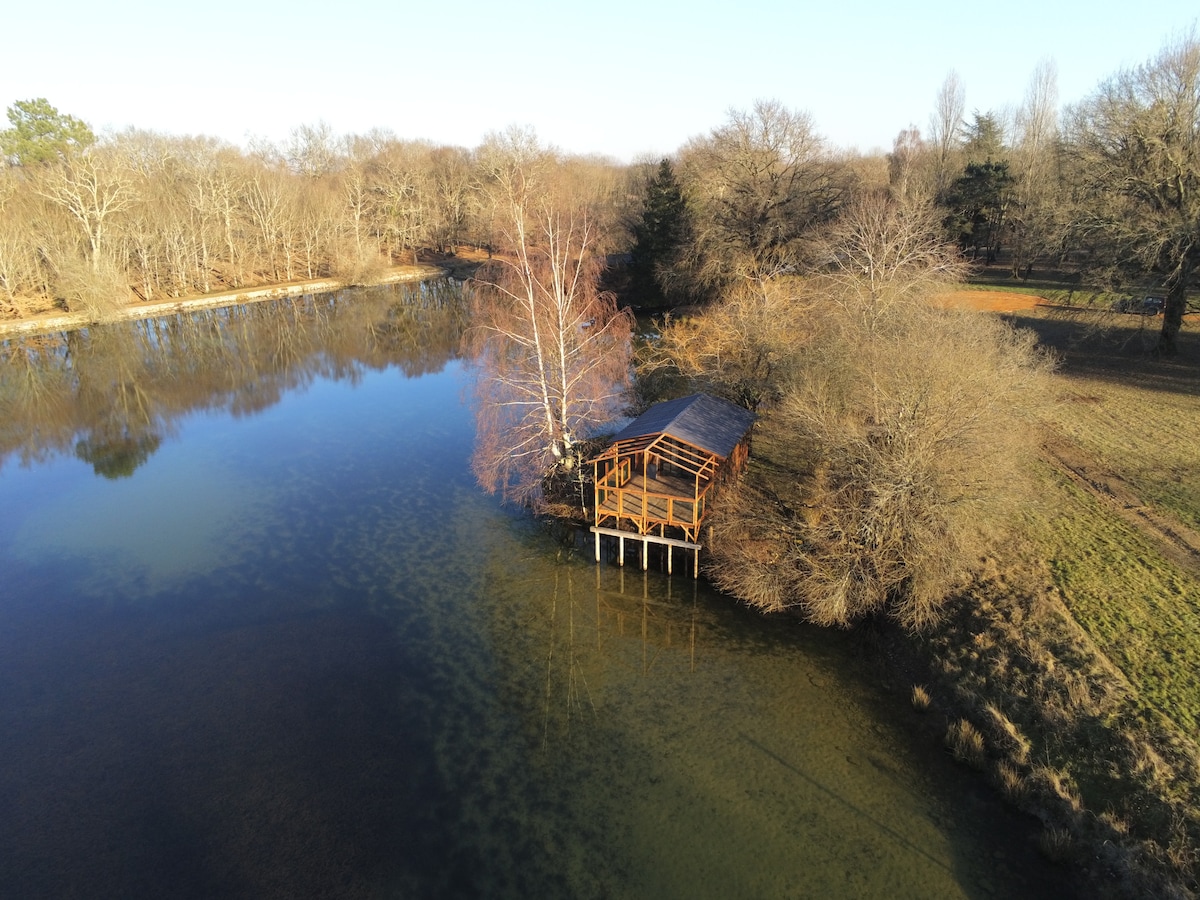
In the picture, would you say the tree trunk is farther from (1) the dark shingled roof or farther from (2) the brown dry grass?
(1) the dark shingled roof

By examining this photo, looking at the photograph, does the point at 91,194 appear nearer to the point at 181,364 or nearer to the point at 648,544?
the point at 181,364

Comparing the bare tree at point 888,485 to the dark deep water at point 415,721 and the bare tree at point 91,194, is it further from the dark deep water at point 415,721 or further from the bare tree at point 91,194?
the bare tree at point 91,194

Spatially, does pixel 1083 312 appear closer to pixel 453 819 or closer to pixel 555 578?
pixel 555 578

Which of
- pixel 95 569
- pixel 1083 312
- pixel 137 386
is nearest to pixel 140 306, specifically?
pixel 137 386

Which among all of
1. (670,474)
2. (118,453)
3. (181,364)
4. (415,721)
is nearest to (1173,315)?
(670,474)

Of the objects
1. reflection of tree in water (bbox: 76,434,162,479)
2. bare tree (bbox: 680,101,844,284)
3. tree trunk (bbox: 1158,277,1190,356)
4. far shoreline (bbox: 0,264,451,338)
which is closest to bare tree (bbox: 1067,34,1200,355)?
tree trunk (bbox: 1158,277,1190,356)

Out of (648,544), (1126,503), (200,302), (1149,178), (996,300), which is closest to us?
(1126,503)
